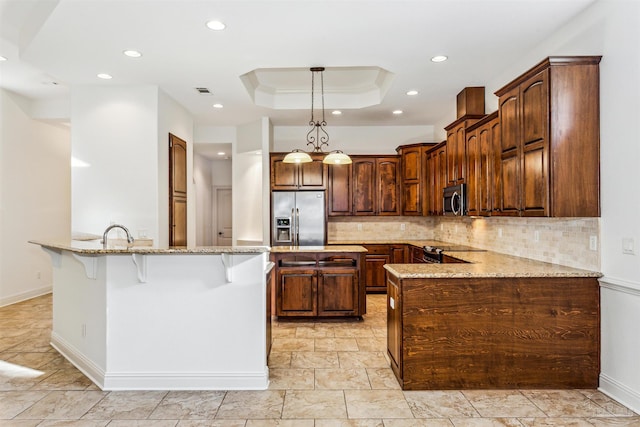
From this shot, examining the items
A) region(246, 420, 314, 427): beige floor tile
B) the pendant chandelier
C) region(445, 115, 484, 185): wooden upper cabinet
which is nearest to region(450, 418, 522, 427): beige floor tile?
region(246, 420, 314, 427): beige floor tile

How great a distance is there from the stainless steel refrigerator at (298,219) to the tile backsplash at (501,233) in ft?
2.46

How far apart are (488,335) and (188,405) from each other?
2.23 metres

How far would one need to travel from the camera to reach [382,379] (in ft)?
10.2

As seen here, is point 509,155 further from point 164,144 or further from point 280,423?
point 164,144

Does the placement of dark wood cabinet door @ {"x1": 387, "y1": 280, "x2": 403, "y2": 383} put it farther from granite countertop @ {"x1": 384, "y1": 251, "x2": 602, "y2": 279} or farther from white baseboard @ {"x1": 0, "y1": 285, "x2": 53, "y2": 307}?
white baseboard @ {"x1": 0, "y1": 285, "x2": 53, "y2": 307}

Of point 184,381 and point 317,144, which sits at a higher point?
point 317,144

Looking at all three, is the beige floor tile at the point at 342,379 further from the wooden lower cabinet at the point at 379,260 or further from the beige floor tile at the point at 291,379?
the wooden lower cabinet at the point at 379,260

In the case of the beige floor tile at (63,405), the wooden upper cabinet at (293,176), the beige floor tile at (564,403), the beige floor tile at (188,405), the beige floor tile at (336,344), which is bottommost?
the beige floor tile at (188,405)

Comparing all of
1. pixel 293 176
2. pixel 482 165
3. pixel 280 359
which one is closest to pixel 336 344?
pixel 280 359

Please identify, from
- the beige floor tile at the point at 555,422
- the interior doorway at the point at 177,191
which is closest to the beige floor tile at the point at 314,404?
the beige floor tile at the point at 555,422

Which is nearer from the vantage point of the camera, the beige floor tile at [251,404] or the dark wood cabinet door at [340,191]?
the beige floor tile at [251,404]

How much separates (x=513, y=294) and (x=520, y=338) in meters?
0.33

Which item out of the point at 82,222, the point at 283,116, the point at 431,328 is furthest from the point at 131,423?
the point at 283,116

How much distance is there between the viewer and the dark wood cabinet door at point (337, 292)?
181 inches
